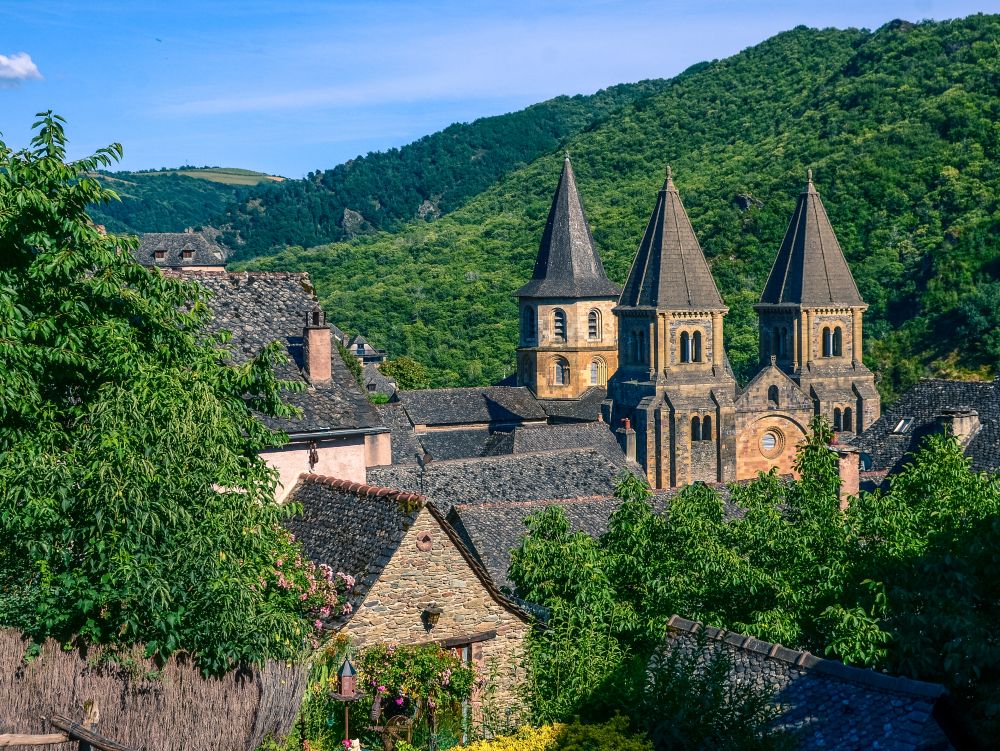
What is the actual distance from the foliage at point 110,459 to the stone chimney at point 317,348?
6209mm

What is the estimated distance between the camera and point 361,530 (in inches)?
637

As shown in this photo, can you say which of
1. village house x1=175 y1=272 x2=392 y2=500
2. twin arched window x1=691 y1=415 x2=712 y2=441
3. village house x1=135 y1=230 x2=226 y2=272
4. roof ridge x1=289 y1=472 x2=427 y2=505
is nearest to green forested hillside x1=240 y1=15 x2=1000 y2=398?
twin arched window x1=691 y1=415 x2=712 y2=441

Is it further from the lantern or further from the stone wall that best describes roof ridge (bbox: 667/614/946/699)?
the lantern

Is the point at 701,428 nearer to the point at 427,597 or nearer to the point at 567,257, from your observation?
the point at 567,257

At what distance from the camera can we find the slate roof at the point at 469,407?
56.2 meters

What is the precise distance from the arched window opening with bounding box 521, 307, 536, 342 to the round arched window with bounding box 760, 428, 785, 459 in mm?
11816

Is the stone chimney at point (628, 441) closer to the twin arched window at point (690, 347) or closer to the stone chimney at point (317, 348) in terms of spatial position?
the twin arched window at point (690, 347)

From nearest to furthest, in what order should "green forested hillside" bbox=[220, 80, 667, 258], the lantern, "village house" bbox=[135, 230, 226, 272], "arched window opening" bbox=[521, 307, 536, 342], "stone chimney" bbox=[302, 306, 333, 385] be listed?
the lantern < "stone chimney" bbox=[302, 306, 333, 385] < "arched window opening" bbox=[521, 307, 536, 342] < "village house" bbox=[135, 230, 226, 272] < "green forested hillside" bbox=[220, 80, 667, 258]

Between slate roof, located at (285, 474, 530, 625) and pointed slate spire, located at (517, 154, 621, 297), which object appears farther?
pointed slate spire, located at (517, 154, 621, 297)

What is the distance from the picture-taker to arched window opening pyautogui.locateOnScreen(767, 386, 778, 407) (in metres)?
52.7

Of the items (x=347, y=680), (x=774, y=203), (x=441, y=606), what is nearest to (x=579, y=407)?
(x=774, y=203)

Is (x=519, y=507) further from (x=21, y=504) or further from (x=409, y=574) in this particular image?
(x=21, y=504)

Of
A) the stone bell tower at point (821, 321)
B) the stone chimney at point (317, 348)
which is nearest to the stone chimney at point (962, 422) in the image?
the stone chimney at point (317, 348)

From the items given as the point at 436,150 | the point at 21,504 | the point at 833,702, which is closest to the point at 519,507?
the point at 833,702
